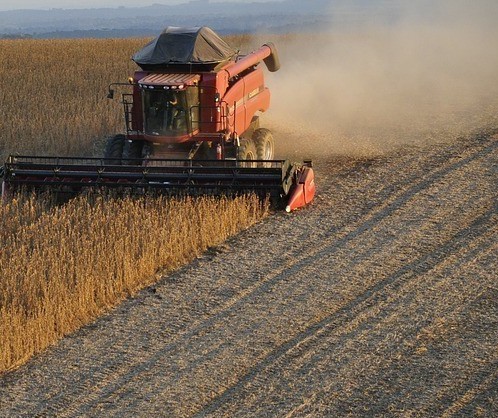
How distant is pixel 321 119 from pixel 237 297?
8679 millimetres

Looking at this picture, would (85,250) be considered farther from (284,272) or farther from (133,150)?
(133,150)

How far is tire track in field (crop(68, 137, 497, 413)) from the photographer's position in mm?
6082

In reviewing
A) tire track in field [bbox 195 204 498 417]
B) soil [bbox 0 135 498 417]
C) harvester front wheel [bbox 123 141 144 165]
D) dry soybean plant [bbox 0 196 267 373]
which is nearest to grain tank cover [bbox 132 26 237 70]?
harvester front wheel [bbox 123 141 144 165]

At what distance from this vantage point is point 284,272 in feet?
26.6

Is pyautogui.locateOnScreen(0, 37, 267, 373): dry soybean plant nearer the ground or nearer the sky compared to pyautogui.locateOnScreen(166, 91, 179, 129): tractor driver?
nearer the ground

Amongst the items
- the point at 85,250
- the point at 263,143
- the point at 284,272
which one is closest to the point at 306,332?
the point at 284,272

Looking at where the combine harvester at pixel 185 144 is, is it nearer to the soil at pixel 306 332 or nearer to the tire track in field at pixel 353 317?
the soil at pixel 306 332

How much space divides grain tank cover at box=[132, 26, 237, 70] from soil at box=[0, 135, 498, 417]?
2280mm

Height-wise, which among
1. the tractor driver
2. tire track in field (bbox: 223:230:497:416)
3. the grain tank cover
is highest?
the grain tank cover

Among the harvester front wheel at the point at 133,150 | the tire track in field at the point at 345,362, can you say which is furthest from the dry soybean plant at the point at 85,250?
the tire track in field at the point at 345,362

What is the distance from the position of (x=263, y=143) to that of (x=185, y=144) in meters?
1.18

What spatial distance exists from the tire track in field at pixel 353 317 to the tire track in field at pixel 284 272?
0.67ft

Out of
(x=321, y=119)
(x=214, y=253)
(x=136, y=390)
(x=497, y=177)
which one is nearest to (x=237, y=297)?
(x=214, y=253)

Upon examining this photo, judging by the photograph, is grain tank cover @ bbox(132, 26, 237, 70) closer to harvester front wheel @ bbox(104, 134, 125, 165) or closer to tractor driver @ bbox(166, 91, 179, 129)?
tractor driver @ bbox(166, 91, 179, 129)
